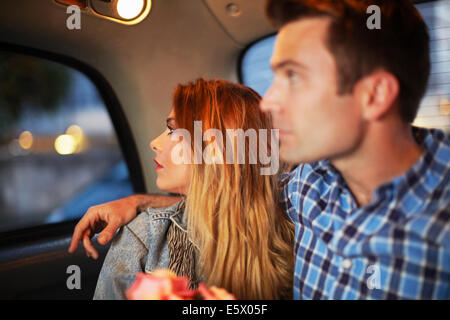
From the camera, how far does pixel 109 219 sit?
982 mm

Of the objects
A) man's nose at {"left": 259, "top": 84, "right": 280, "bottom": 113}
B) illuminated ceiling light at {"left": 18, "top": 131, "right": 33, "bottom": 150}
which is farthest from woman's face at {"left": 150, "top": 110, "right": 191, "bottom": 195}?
illuminated ceiling light at {"left": 18, "top": 131, "right": 33, "bottom": 150}

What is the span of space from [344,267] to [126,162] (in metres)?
0.98

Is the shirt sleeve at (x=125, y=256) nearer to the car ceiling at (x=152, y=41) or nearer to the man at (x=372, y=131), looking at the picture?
the car ceiling at (x=152, y=41)

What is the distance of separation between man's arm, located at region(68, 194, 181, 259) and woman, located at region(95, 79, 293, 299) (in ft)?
0.25

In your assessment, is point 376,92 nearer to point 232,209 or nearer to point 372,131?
point 372,131

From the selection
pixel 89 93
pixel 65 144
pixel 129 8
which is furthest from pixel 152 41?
pixel 65 144

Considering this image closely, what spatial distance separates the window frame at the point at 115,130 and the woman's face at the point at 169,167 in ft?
1.31

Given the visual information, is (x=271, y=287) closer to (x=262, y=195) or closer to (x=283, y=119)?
(x=262, y=195)

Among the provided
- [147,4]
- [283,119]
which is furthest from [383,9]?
[147,4]

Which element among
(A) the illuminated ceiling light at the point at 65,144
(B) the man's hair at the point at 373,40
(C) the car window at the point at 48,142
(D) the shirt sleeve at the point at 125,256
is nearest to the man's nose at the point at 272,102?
(B) the man's hair at the point at 373,40

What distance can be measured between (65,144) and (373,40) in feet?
3.64

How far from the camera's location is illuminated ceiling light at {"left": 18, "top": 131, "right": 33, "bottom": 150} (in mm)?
1239

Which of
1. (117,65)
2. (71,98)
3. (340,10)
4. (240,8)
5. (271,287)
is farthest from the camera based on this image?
(71,98)

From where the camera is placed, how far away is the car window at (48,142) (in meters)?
1.19
